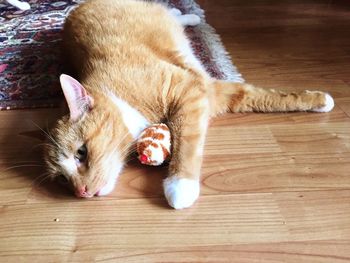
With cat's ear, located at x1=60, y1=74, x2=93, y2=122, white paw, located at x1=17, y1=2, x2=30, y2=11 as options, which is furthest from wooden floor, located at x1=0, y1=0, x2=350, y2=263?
white paw, located at x1=17, y1=2, x2=30, y2=11

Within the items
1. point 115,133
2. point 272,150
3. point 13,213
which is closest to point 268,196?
point 272,150

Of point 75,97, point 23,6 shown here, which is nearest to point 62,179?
point 75,97

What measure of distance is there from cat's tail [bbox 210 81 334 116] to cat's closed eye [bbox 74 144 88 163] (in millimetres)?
496

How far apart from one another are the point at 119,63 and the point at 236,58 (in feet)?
2.38

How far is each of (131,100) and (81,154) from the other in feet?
0.82

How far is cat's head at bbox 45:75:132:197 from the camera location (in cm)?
97

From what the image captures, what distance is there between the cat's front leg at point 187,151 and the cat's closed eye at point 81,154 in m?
0.24

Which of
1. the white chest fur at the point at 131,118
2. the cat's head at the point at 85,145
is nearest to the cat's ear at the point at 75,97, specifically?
the cat's head at the point at 85,145

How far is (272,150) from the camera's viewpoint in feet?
3.67

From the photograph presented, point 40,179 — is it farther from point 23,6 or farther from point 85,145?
point 23,6

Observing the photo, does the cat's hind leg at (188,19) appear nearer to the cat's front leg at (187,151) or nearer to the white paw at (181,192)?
the cat's front leg at (187,151)

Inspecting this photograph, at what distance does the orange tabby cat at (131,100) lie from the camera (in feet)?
3.22

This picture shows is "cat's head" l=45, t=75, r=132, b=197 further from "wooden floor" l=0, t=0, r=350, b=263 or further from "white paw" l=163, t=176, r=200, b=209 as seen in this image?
"white paw" l=163, t=176, r=200, b=209

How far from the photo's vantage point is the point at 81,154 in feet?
3.29
